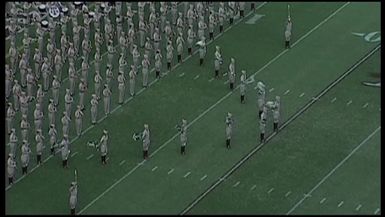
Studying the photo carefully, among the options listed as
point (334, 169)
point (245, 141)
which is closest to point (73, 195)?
point (245, 141)

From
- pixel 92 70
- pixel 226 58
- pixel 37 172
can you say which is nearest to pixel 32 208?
pixel 37 172

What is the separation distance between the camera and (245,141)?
93.9ft

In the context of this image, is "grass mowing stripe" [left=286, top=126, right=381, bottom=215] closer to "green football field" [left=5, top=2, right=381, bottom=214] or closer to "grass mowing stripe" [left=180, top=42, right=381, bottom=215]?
"green football field" [left=5, top=2, right=381, bottom=214]

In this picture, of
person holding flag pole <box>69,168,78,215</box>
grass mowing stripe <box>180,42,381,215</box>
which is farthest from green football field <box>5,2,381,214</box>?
person holding flag pole <box>69,168,78,215</box>

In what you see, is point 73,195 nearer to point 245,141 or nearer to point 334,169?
point 245,141

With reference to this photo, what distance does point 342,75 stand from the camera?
3216cm

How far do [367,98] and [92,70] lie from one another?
7.62 metres

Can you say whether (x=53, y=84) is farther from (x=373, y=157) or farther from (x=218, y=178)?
(x=373, y=157)

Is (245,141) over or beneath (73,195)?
beneath

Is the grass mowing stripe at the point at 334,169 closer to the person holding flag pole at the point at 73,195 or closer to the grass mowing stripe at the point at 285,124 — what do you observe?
the grass mowing stripe at the point at 285,124

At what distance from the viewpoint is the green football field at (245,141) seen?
2577 centimetres

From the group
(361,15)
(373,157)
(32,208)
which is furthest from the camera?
(361,15)

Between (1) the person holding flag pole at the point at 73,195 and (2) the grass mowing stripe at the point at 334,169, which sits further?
(2) the grass mowing stripe at the point at 334,169

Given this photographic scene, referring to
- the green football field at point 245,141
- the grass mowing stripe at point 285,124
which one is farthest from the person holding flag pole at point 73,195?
the grass mowing stripe at point 285,124
